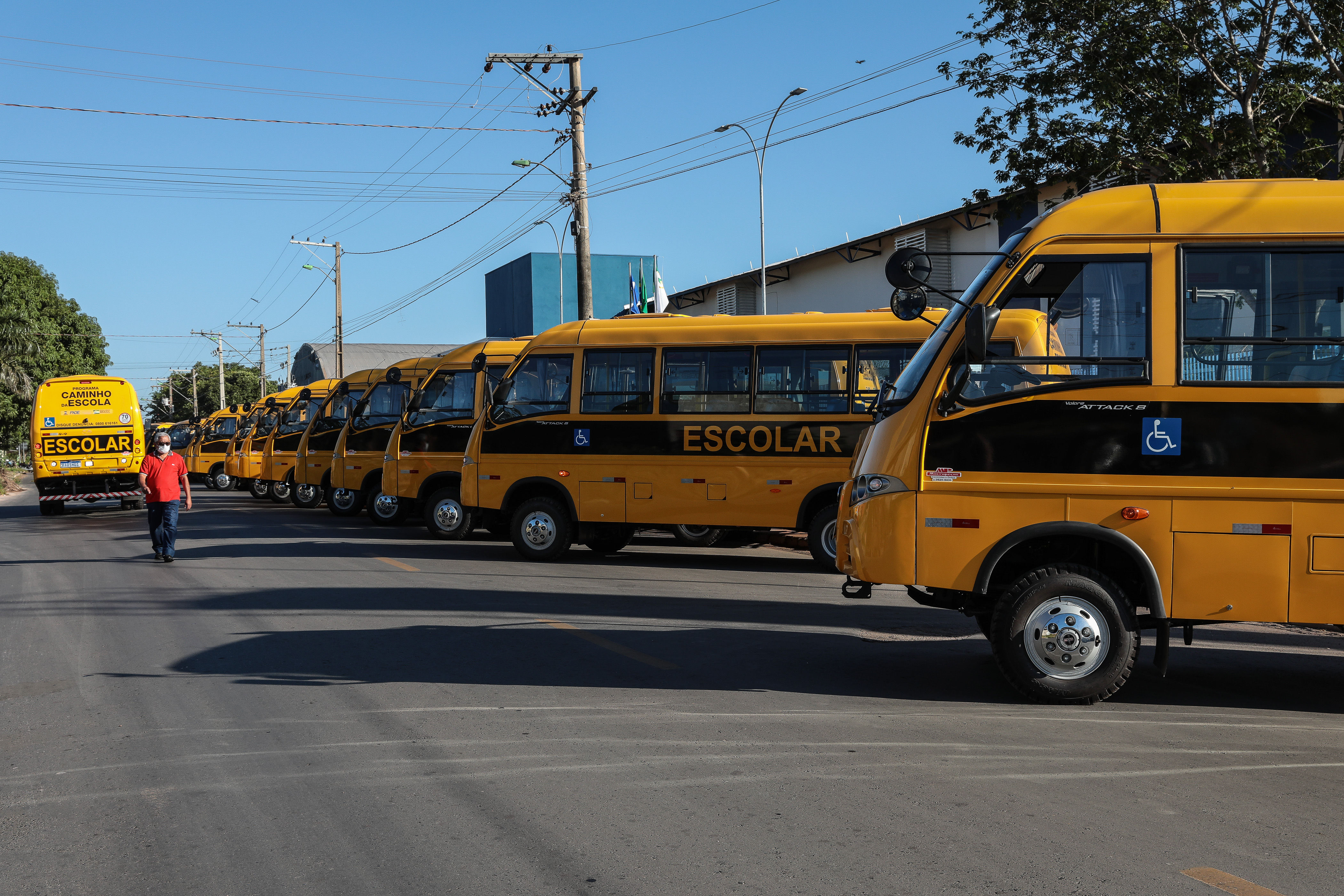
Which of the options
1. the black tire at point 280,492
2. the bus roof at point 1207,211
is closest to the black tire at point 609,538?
the bus roof at point 1207,211

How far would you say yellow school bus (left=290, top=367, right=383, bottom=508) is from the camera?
22.4 meters

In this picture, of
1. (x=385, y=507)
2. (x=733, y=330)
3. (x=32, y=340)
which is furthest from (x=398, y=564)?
(x=32, y=340)

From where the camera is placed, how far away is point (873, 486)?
712cm

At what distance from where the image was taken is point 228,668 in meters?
7.74

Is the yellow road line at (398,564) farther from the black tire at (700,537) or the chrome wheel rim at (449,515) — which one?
the black tire at (700,537)

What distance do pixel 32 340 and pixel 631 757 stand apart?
54139 mm

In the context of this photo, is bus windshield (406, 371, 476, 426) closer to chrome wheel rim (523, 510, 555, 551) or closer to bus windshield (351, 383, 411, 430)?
bus windshield (351, 383, 411, 430)

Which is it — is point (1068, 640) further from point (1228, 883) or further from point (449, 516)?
point (449, 516)

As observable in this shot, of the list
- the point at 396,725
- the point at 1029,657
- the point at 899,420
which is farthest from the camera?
the point at 899,420

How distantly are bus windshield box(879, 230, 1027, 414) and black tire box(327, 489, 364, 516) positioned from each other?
16.8 metres

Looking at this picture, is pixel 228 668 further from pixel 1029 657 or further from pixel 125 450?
pixel 125 450

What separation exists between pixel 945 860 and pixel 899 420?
11.1 ft

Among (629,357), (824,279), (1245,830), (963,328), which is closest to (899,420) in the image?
(963,328)

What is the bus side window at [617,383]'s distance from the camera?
1388cm
